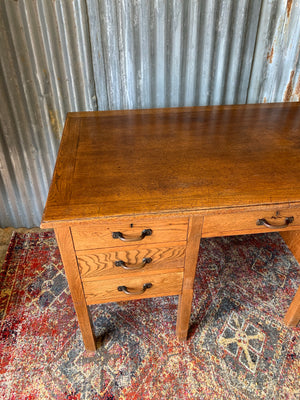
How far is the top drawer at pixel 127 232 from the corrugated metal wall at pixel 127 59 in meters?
1.05

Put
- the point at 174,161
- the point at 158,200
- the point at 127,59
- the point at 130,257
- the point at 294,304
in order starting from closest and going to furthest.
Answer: the point at 158,200 → the point at 130,257 → the point at 174,161 → the point at 294,304 → the point at 127,59

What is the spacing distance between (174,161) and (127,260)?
446 millimetres

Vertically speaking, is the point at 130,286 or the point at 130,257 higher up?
the point at 130,257

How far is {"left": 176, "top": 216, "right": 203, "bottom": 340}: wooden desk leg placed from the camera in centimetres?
103

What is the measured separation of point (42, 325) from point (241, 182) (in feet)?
4.13

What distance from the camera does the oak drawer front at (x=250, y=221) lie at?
1033 millimetres

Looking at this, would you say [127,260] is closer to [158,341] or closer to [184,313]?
[184,313]

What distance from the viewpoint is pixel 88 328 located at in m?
1.26

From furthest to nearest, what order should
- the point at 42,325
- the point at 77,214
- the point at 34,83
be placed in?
the point at 34,83 < the point at 42,325 < the point at 77,214

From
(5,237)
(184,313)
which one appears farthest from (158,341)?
(5,237)

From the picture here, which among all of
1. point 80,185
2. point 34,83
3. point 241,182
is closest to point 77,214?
point 80,185

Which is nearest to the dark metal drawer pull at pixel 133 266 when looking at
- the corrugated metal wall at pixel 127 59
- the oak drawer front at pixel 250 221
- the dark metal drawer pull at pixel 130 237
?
the dark metal drawer pull at pixel 130 237

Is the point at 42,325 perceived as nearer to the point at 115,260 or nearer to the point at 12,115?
the point at 115,260

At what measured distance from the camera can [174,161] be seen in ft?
3.86
